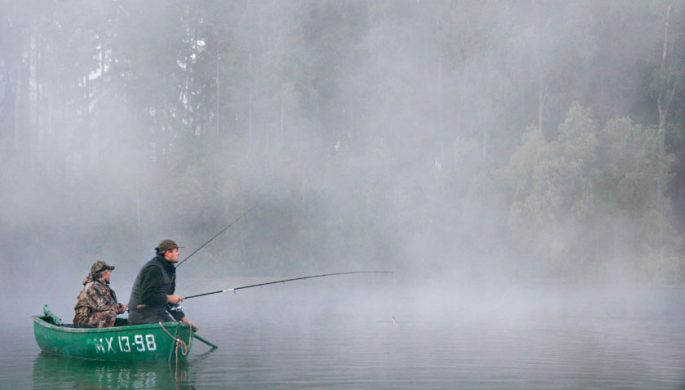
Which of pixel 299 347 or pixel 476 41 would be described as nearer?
pixel 299 347

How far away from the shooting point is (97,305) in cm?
2012

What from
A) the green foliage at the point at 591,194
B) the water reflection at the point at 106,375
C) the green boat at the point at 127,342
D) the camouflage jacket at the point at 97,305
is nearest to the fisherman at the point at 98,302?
the camouflage jacket at the point at 97,305

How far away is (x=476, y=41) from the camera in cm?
5331

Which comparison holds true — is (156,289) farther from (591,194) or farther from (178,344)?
(591,194)

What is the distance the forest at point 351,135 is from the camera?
47.8m

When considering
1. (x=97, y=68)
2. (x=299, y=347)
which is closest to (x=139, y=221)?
(x=97, y=68)

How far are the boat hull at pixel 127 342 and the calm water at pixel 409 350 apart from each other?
0.71 ft

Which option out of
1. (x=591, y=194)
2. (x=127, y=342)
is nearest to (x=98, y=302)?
(x=127, y=342)

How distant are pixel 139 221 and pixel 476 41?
62.7 ft

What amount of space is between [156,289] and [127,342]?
3.28ft

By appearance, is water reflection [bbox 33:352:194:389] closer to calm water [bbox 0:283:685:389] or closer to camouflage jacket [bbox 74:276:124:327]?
calm water [bbox 0:283:685:389]

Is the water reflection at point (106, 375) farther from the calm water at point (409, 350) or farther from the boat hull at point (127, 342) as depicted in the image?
the boat hull at point (127, 342)

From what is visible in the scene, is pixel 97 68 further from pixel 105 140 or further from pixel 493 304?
pixel 493 304

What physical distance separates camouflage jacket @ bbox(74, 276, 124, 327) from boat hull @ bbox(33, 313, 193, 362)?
1.71 feet
